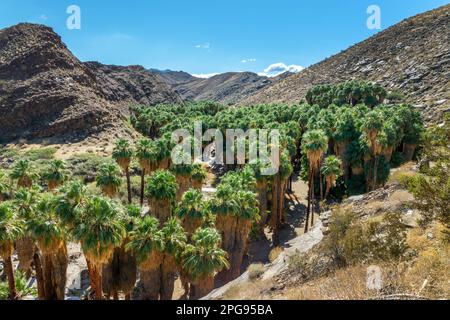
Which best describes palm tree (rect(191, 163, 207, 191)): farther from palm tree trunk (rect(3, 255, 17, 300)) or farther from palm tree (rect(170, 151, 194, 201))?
palm tree trunk (rect(3, 255, 17, 300))

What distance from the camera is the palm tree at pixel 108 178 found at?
35625 mm

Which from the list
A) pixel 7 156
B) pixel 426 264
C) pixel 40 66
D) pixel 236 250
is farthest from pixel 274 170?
pixel 40 66

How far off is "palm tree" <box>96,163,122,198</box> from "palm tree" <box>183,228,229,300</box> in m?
14.3

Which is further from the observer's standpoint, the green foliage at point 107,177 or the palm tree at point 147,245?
the green foliage at point 107,177

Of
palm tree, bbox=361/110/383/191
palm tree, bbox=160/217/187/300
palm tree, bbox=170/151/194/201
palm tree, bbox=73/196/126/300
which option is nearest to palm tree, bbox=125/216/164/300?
palm tree, bbox=160/217/187/300

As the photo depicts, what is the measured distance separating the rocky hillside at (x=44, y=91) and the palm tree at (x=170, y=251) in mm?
54759

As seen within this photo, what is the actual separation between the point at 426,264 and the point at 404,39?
104725 mm

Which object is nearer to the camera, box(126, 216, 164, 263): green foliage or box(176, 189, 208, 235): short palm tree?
box(126, 216, 164, 263): green foliage

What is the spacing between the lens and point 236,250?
97.9ft

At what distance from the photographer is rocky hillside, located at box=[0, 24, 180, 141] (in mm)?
74812

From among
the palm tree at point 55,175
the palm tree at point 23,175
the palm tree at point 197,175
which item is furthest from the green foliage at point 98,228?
the palm tree at point 23,175

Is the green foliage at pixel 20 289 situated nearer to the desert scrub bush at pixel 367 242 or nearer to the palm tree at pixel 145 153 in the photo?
the palm tree at pixel 145 153
